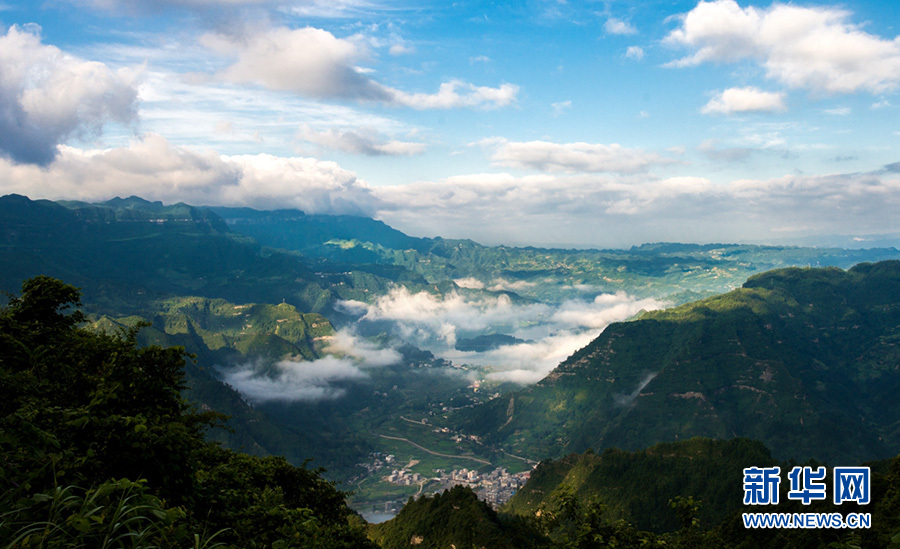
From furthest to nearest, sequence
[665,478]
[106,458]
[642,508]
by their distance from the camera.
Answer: [665,478] < [642,508] < [106,458]

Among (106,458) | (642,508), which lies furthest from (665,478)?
(106,458)

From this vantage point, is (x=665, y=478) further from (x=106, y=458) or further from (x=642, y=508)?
(x=106, y=458)

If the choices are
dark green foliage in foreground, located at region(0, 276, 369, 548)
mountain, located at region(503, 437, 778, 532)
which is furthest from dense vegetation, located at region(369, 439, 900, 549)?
dark green foliage in foreground, located at region(0, 276, 369, 548)

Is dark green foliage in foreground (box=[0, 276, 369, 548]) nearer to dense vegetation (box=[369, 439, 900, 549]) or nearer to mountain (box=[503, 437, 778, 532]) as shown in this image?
dense vegetation (box=[369, 439, 900, 549])

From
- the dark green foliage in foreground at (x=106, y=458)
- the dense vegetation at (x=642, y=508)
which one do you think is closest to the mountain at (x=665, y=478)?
the dense vegetation at (x=642, y=508)

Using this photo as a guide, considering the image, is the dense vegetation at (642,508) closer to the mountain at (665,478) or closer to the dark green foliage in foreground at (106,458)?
the mountain at (665,478)

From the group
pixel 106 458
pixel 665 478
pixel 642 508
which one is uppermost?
pixel 106 458

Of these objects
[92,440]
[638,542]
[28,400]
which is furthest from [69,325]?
[638,542]

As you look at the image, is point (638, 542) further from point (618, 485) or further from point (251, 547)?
point (618, 485)

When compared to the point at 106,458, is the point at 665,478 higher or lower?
lower
